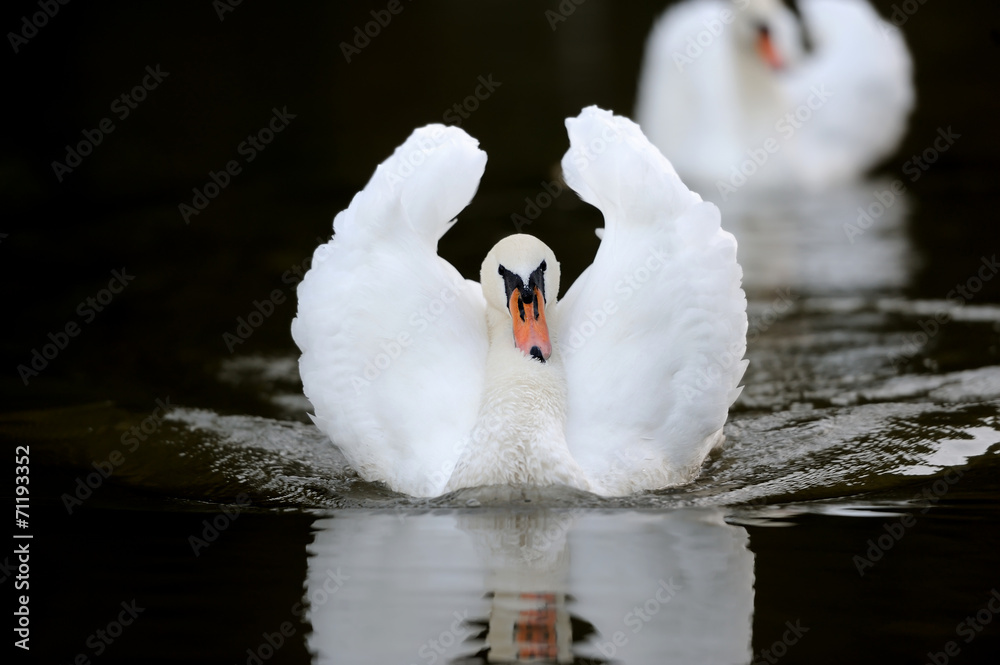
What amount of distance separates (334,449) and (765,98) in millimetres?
7791

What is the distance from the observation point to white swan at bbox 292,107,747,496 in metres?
5.94

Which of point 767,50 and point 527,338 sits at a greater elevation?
point 767,50

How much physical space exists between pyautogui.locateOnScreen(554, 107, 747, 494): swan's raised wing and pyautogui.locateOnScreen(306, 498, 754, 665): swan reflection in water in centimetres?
39

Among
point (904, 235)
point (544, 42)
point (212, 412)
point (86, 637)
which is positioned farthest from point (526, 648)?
Result: point (544, 42)

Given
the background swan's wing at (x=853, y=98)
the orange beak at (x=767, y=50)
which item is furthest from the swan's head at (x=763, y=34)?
the background swan's wing at (x=853, y=98)

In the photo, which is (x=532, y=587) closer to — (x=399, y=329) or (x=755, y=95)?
(x=399, y=329)

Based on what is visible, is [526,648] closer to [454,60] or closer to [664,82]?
[664,82]

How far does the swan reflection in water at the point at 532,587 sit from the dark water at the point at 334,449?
0.01m

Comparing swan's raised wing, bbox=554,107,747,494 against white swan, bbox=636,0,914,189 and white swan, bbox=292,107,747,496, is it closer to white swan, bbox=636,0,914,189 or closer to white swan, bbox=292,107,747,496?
white swan, bbox=292,107,747,496

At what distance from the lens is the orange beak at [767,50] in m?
13.6

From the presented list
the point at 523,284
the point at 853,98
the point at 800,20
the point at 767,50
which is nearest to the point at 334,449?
the point at 523,284

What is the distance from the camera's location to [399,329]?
6.20 metres

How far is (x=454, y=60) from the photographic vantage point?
53.8 feet

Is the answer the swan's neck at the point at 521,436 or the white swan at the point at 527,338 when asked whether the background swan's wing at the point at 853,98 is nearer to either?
the white swan at the point at 527,338
